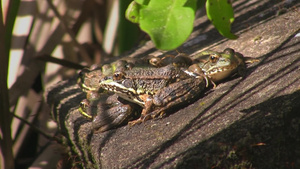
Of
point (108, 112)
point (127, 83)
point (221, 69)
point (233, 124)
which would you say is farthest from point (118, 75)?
point (233, 124)

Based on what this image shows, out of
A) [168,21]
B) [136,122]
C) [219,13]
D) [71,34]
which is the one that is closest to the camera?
[168,21]

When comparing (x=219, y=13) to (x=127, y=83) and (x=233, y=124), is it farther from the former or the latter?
(x=127, y=83)

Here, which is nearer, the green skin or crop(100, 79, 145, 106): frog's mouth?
the green skin

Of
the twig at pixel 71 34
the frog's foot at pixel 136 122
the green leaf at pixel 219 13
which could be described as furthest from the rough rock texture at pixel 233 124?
the twig at pixel 71 34

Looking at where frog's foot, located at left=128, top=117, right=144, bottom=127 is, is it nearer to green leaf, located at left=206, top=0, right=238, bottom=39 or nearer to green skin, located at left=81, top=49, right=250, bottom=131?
green skin, located at left=81, top=49, right=250, bottom=131

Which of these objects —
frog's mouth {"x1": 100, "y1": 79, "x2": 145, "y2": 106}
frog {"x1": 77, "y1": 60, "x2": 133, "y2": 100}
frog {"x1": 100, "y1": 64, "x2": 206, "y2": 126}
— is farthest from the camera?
frog {"x1": 77, "y1": 60, "x2": 133, "y2": 100}

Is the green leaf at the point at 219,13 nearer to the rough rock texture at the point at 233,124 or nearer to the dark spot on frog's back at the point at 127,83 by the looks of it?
the rough rock texture at the point at 233,124

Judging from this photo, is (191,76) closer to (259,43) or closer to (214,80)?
(214,80)

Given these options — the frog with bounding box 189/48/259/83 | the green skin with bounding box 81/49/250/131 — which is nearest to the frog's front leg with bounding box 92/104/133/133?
the green skin with bounding box 81/49/250/131
